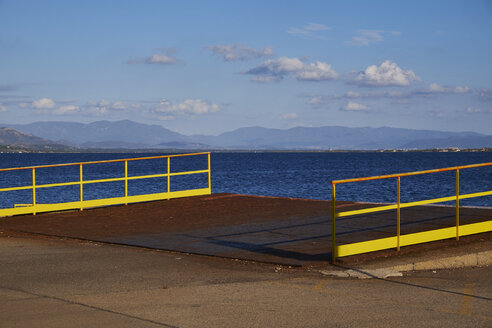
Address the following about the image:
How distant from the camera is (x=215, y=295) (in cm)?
864

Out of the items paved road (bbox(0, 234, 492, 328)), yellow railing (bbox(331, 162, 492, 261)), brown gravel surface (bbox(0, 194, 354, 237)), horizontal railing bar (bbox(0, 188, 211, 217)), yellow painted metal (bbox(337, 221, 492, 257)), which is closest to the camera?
paved road (bbox(0, 234, 492, 328))

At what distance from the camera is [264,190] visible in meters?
62.7

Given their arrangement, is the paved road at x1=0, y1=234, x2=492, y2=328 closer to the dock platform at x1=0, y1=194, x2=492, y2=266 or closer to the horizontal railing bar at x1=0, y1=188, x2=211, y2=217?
the dock platform at x1=0, y1=194, x2=492, y2=266

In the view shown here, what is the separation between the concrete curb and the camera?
391 inches

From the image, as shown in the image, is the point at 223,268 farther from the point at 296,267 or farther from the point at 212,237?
the point at 212,237

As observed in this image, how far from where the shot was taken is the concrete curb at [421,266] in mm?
9922

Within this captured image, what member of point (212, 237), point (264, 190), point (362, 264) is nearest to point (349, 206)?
point (212, 237)

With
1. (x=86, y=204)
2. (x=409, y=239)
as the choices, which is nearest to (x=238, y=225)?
(x=409, y=239)

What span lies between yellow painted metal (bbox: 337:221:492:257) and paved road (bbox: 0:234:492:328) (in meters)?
1.20

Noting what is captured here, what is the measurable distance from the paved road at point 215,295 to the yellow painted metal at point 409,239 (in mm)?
1204

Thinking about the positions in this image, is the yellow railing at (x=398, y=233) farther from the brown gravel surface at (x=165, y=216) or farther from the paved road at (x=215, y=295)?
the brown gravel surface at (x=165, y=216)

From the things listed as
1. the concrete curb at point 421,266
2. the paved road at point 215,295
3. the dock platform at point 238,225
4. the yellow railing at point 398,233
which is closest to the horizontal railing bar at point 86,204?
the dock platform at point 238,225

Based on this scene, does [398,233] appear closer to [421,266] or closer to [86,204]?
[421,266]

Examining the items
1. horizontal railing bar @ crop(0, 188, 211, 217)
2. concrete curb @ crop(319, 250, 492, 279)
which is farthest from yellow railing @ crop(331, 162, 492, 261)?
horizontal railing bar @ crop(0, 188, 211, 217)
